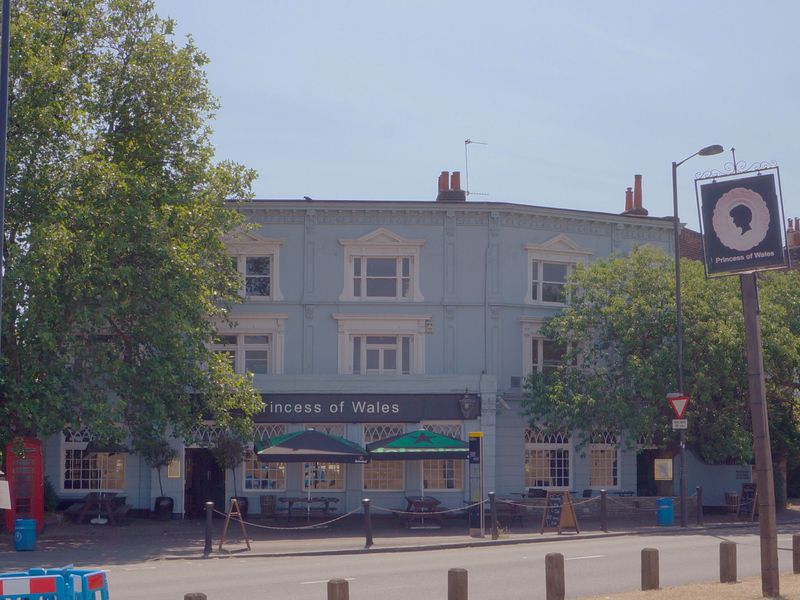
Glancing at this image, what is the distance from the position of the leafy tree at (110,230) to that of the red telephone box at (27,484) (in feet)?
2.27

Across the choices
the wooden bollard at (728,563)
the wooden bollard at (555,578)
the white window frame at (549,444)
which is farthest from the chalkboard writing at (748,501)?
the wooden bollard at (555,578)

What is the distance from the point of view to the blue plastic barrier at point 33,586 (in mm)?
10578

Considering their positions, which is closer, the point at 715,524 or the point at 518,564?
the point at 518,564

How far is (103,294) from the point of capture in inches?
1061

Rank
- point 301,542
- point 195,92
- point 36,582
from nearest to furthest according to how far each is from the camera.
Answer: point 36,582 → point 301,542 → point 195,92

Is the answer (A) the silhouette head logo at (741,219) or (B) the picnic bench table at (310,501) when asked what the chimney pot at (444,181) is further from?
(A) the silhouette head logo at (741,219)

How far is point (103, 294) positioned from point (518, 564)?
12.5 m

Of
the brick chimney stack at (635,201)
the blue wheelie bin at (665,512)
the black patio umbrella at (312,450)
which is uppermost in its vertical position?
the brick chimney stack at (635,201)

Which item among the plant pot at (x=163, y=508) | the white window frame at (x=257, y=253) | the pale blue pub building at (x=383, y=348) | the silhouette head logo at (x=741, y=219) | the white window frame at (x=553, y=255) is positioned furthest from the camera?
the white window frame at (x=553, y=255)

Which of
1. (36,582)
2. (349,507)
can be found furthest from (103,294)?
(36,582)

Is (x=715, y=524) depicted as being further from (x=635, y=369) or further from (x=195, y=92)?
(x=195, y=92)

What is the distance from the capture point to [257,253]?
35.8 m

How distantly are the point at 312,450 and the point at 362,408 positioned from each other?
3.68 meters

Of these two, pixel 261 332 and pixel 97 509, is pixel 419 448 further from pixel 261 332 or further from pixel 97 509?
pixel 97 509
